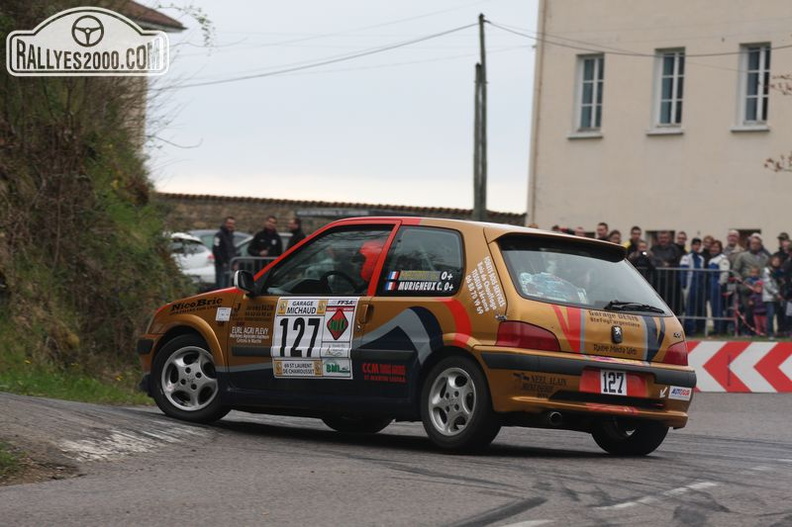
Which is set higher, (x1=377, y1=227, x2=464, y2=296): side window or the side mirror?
(x1=377, y1=227, x2=464, y2=296): side window

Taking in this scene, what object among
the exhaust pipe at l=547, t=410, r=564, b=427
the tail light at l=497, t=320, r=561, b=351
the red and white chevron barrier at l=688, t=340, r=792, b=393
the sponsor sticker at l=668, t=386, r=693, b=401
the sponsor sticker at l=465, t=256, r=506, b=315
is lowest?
the red and white chevron barrier at l=688, t=340, r=792, b=393

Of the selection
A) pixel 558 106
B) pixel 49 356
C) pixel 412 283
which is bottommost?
pixel 49 356

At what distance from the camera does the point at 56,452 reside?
9.92 m

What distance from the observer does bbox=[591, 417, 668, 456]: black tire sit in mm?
12047

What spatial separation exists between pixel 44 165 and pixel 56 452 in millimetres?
9778

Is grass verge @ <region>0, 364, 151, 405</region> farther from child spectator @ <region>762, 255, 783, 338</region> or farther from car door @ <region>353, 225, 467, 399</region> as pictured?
child spectator @ <region>762, 255, 783, 338</region>

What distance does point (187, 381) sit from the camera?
12.9 meters

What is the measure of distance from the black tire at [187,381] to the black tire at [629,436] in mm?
2900

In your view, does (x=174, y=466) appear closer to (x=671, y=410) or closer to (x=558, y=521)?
(x=558, y=521)

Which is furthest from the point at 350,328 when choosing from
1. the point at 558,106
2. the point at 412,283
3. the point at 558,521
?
the point at 558,106

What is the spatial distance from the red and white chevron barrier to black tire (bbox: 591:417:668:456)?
9273 millimetres

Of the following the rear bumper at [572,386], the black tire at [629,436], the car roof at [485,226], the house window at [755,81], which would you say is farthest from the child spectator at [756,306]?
the house window at [755,81]

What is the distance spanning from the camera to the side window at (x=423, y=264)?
11.5m

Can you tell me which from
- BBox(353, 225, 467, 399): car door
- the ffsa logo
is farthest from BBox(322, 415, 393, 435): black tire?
the ffsa logo
